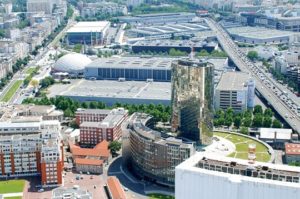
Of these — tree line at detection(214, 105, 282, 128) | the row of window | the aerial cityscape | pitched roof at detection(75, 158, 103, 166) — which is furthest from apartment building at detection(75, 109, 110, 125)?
the row of window

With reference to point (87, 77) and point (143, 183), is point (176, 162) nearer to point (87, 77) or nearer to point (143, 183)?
point (143, 183)

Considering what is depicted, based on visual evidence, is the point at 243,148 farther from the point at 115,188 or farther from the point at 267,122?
the point at 115,188

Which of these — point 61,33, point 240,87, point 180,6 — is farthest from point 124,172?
point 180,6

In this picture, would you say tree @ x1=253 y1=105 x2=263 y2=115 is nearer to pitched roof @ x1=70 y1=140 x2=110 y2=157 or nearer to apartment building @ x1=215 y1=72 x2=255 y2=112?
apartment building @ x1=215 y1=72 x2=255 y2=112

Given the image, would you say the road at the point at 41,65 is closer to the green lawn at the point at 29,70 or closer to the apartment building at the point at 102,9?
the green lawn at the point at 29,70

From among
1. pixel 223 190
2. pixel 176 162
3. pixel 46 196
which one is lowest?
pixel 46 196
